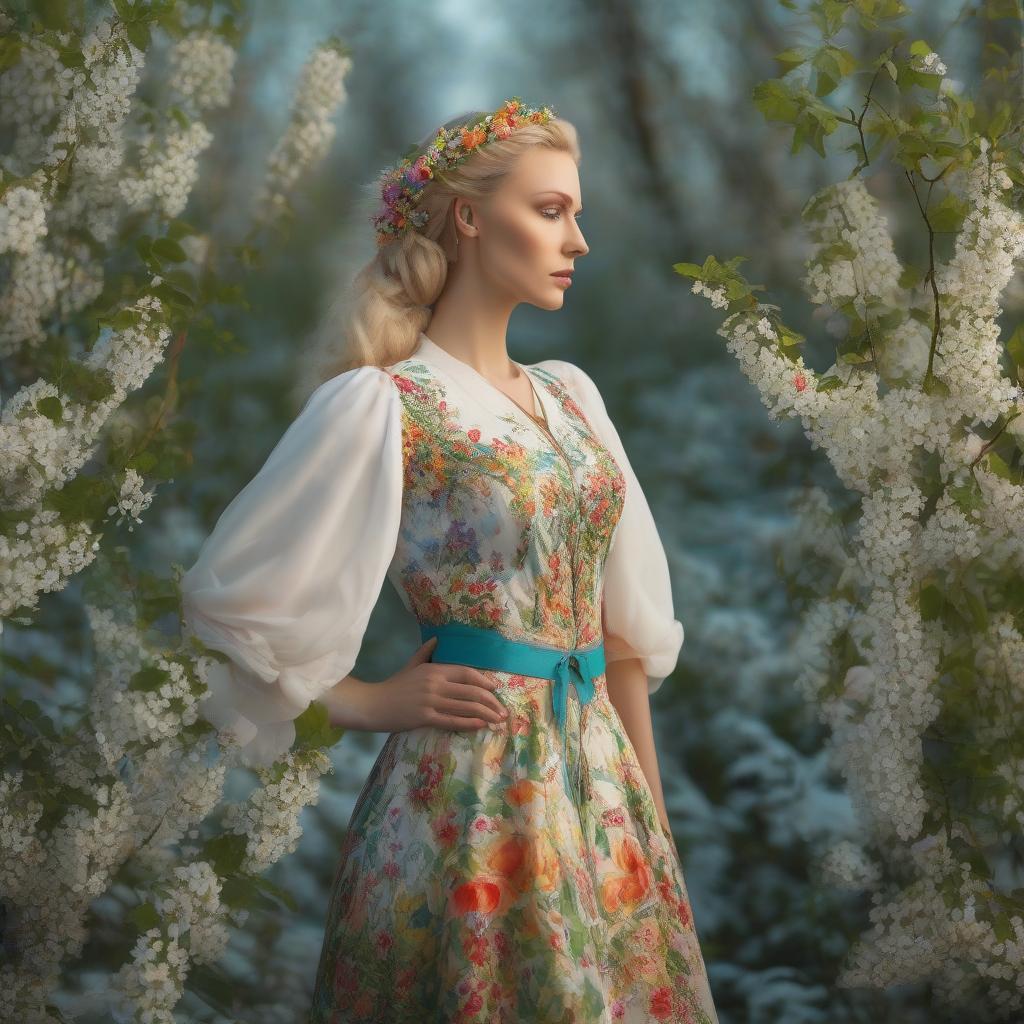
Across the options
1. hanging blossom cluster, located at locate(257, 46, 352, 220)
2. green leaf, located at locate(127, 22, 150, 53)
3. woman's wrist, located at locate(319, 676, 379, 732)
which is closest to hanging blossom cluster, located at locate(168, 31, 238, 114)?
hanging blossom cluster, located at locate(257, 46, 352, 220)

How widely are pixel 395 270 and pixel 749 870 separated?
61.8 inches

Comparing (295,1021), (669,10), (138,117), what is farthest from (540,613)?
(669,10)

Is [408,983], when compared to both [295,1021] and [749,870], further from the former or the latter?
[749,870]

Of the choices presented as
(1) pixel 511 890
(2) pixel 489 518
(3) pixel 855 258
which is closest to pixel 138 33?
(2) pixel 489 518

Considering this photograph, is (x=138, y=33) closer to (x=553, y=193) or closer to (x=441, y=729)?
(x=553, y=193)

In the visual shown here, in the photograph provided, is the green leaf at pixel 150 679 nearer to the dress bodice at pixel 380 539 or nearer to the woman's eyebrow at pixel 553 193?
the dress bodice at pixel 380 539

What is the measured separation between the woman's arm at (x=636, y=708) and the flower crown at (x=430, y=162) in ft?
1.82

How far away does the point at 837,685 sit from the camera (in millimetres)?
1884

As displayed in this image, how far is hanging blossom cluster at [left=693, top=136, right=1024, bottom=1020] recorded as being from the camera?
5.42 ft

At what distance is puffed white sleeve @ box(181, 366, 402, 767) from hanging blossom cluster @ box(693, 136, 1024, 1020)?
503mm

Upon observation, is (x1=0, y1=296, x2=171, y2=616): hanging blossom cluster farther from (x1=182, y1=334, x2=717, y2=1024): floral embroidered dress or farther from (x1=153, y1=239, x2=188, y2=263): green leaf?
(x1=182, y1=334, x2=717, y2=1024): floral embroidered dress

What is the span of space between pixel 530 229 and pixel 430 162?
144 mm

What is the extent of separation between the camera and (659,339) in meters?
Result: 2.77

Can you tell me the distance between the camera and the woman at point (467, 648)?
4.19 ft
